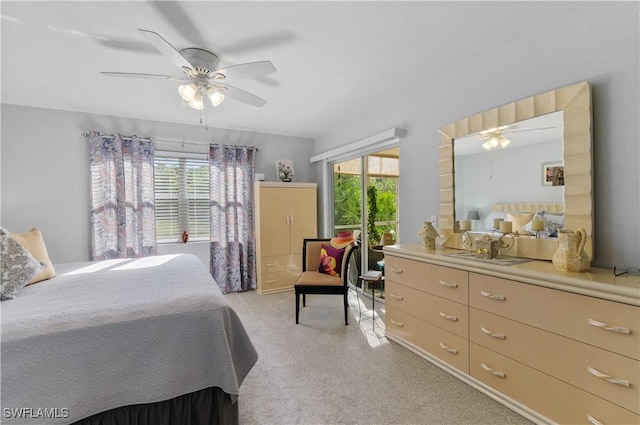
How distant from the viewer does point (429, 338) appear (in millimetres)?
2277

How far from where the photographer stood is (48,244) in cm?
341

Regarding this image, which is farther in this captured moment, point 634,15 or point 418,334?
point 418,334

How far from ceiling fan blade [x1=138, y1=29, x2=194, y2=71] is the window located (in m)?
2.39

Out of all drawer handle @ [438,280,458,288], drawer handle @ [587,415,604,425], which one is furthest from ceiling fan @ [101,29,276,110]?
drawer handle @ [587,415,604,425]

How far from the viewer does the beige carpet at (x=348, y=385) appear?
1724mm

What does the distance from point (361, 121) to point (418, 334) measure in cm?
272

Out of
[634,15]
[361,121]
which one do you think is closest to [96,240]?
[361,121]

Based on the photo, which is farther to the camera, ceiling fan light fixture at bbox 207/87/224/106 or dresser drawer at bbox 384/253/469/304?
ceiling fan light fixture at bbox 207/87/224/106

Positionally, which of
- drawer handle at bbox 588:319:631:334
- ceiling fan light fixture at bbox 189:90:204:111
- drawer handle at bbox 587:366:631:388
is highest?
ceiling fan light fixture at bbox 189:90:204:111

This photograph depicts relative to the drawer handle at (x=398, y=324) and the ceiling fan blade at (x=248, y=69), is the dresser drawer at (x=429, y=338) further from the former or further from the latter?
the ceiling fan blade at (x=248, y=69)

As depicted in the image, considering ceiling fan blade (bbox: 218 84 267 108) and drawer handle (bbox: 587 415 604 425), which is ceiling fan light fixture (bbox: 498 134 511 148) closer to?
drawer handle (bbox: 587 415 604 425)

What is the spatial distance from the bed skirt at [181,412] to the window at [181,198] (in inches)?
121

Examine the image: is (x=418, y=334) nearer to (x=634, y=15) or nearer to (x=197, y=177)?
(x=634, y=15)

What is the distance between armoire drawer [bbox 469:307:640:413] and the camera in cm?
130
